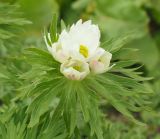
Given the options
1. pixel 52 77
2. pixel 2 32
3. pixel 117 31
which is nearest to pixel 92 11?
pixel 117 31

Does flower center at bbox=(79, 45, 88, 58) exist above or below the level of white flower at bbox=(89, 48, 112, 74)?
above

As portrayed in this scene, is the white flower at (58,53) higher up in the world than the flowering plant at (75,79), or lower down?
higher up

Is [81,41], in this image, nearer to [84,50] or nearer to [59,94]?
[84,50]

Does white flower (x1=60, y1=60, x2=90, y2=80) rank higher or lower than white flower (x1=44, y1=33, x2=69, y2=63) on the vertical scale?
lower

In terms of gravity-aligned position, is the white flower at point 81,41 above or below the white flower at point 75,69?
above

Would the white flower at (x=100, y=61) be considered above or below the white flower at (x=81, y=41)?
below

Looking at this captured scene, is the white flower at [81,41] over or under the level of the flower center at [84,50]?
over

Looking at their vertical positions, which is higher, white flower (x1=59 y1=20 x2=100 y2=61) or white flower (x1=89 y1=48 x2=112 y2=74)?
white flower (x1=59 y1=20 x2=100 y2=61)
